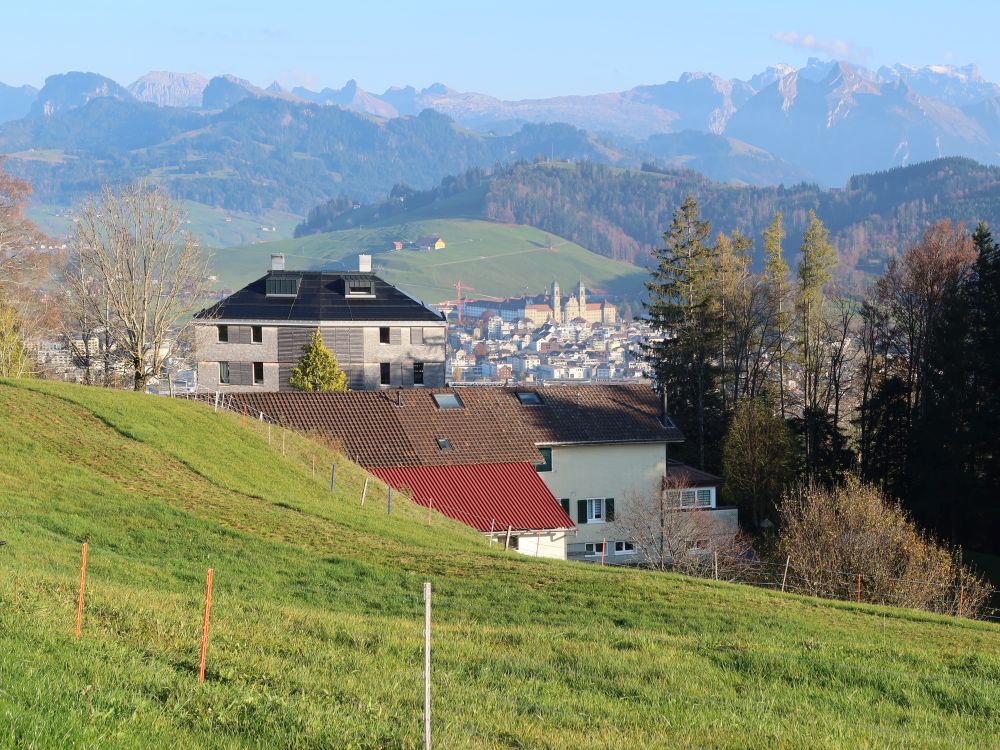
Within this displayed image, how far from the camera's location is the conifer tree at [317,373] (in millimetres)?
59406

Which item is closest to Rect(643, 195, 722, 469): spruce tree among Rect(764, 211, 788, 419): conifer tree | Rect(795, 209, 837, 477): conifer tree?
Rect(764, 211, 788, 419): conifer tree

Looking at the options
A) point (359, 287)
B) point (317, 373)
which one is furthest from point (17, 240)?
point (359, 287)

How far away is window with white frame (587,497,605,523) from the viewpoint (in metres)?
51.2

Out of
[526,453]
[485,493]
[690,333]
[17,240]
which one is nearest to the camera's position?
[485,493]

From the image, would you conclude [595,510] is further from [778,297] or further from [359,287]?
[359,287]

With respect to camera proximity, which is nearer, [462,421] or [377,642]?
[377,642]

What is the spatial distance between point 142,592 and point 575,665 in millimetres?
6101

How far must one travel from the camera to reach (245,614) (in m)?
15.0

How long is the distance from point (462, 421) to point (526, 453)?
3174 millimetres

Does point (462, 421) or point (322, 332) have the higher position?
point (322, 332)

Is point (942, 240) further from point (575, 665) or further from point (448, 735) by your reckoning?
point (448, 735)

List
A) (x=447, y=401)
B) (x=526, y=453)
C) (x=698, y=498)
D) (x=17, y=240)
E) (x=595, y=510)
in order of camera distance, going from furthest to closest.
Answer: (x=17, y=240)
(x=698, y=498)
(x=595, y=510)
(x=447, y=401)
(x=526, y=453)

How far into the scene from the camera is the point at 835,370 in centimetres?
6272

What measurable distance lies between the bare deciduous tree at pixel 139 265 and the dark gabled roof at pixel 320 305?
17787mm
